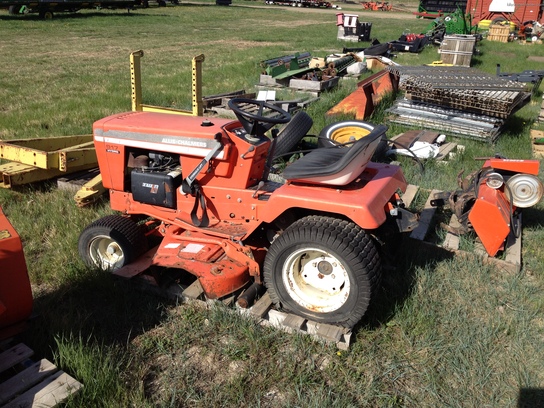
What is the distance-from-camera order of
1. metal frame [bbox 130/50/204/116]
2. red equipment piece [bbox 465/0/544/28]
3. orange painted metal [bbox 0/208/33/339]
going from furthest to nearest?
red equipment piece [bbox 465/0/544/28] < metal frame [bbox 130/50/204/116] < orange painted metal [bbox 0/208/33/339]

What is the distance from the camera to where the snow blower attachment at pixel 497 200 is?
12.3ft

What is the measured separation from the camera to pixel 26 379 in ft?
8.02

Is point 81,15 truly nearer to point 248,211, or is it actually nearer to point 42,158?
point 42,158

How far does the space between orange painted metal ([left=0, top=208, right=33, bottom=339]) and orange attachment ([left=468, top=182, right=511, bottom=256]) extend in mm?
3181

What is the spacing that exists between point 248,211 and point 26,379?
1.68 m

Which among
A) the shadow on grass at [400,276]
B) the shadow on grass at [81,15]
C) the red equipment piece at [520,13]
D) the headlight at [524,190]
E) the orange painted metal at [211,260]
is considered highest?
the red equipment piece at [520,13]

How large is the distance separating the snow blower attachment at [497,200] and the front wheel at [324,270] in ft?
4.51

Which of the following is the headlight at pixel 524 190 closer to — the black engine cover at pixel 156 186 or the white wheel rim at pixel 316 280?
the white wheel rim at pixel 316 280

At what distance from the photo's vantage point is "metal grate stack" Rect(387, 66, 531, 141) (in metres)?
6.78

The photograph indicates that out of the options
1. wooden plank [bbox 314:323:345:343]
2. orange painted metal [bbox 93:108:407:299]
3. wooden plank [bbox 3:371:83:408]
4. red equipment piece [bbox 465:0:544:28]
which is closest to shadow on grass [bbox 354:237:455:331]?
wooden plank [bbox 314:323:345:343]

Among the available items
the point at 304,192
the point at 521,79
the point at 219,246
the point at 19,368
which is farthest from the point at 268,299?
the point at 521,79

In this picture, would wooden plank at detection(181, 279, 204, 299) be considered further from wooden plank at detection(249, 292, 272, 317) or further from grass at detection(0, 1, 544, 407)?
wooden plank at detection(249, 292, 272, 317)

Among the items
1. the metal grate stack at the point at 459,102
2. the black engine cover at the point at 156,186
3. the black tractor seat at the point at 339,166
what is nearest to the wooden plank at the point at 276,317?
the black tractor seat at the point at 339,166

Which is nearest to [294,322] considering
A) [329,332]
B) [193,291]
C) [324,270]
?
[329,332]
